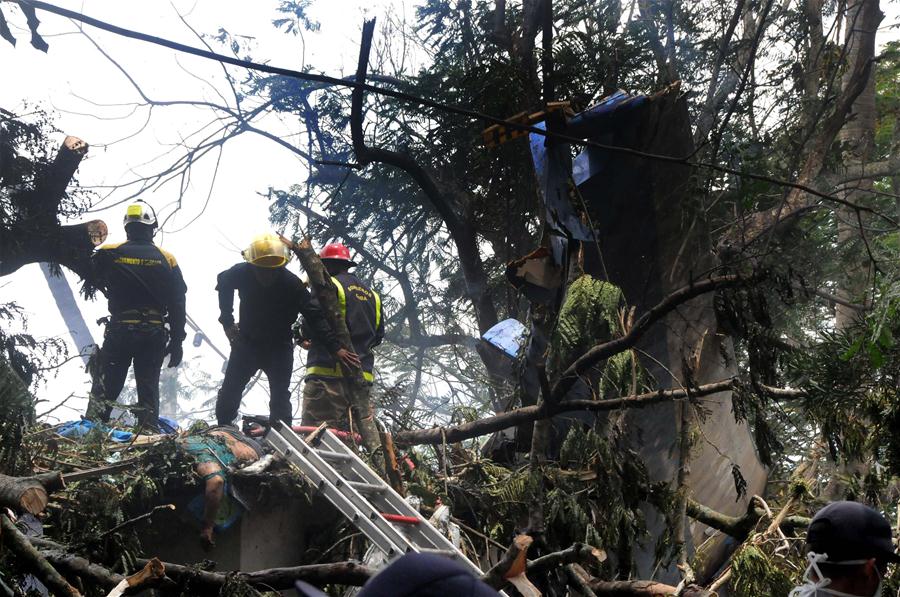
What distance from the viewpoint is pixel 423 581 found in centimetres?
129

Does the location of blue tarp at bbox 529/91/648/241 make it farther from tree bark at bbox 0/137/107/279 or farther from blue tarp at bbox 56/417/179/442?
tree bark at bbox 0/137/107/279

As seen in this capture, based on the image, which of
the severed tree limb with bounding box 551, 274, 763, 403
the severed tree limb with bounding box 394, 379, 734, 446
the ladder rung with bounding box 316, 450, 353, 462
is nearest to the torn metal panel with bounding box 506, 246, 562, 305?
the severed tree limb with bounding box 394, 379, 734, 446

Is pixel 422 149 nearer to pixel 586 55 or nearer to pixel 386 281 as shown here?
pixel 586 55

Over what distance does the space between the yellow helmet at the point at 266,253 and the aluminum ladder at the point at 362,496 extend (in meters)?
1.50

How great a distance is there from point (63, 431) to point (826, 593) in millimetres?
5068

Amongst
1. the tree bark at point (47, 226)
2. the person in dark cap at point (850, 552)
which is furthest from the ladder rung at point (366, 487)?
the tree bark at point (47, 226)

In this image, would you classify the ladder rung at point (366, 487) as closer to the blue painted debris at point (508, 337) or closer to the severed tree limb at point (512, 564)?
the severed tree limb at point (512, 564)

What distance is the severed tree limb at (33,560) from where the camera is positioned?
4.12m

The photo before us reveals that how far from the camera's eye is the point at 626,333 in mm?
5852

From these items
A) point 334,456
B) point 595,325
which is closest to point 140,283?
point 334,456

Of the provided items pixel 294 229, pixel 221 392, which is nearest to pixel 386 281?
pixel 294 229

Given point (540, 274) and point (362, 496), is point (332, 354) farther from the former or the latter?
point (540, 274)

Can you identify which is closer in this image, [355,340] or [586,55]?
[355,340]

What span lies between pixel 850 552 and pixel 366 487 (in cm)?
336
